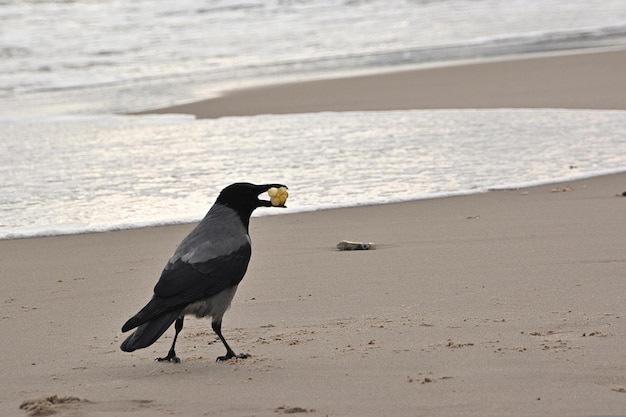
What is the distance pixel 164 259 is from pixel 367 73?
13.0m

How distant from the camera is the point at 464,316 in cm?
574

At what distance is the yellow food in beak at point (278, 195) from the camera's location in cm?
602

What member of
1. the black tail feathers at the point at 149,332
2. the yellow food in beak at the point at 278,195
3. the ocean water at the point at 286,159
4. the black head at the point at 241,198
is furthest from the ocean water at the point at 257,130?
the black tail feathers at the point at 149,332

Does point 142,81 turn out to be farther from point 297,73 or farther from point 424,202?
point 424,202

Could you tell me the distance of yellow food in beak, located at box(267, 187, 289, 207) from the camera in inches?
237

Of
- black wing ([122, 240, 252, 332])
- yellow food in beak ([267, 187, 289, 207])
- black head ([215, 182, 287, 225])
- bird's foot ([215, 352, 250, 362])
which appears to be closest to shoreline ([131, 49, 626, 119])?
yellow food in beak ([267, 187, 289, 207])

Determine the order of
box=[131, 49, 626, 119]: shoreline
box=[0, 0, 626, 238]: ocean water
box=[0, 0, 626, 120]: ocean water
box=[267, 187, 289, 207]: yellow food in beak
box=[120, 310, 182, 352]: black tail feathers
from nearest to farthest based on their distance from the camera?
box=[120, 310, 182, 352]: black tail feathers < box=[267, 187, 289, 207]: yellow food in beak < box=[0, 0, 626, 238]: ocean water < box=[131, 49, 626, 119]: shoreline < box=[0, 0, 626, 120]: ocean water

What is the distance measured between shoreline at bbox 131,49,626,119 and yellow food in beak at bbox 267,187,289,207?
8915 millimetres

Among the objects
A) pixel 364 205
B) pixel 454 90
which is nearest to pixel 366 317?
pixel 364 205

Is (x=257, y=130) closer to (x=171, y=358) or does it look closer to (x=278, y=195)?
(x=278, y=195)

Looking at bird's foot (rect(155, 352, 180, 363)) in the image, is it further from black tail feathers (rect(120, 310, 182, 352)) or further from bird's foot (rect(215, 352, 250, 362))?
black tail feathers (rect(120, 310, 182, 352))

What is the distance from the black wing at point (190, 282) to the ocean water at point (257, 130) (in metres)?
3.56

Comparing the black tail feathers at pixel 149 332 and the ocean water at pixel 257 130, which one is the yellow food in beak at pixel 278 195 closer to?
the black tail feathers at pixel 149 332

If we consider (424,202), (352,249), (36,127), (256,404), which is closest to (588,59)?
(36,127)
